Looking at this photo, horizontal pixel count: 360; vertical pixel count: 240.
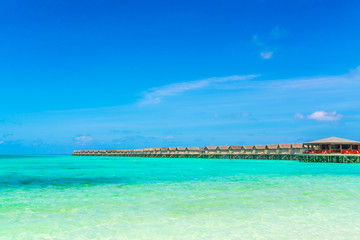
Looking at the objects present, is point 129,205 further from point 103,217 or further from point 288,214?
point 288,214

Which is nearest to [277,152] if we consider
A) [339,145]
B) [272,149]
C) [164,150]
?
[272,149]

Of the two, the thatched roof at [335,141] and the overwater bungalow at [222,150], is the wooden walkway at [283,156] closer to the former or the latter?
the overwater bungalow at [222,150]

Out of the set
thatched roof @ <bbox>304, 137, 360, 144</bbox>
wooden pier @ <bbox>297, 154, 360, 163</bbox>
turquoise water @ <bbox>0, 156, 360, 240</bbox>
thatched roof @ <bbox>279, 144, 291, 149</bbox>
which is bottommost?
turquoise water @ <bbox>0, 156, 360, 240</bbox>

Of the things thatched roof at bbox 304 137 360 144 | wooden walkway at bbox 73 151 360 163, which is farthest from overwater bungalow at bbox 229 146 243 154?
thatched roof at bbox 304 137 360 144

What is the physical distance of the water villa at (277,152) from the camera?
5188cm

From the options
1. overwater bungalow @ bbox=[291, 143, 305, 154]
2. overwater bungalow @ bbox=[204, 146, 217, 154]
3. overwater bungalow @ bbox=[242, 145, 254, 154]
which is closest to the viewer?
overwater bungalow @ bbox=[291, 143, 305, 154]

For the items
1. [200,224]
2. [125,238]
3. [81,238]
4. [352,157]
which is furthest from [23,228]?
[352,157]

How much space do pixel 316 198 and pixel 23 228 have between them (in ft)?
39.9

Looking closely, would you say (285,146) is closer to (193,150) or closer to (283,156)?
(283,156)

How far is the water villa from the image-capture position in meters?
51.9

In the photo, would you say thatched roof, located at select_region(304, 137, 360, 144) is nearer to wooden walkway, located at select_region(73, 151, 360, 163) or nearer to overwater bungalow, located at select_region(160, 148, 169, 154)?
wooden walkway, located at select_region(73, 151, 360, 163)

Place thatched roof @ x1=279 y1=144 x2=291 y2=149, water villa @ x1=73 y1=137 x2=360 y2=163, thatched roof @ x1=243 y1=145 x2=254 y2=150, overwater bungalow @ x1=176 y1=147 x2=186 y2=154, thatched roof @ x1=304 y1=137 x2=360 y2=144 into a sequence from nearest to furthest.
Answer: thatched roof @ x1=304 y1=137 x2=360 y2=144, water villa @ x1=73 y1=137 x2=360 y2=163, thatched roof @ x1=279 y1=144 x2=291 y2=149, thatched roof @ x1=243 y1=145 x2=254 y2=150, overwater bungalow @ x1=176 y1=147 x2=186 y2=154

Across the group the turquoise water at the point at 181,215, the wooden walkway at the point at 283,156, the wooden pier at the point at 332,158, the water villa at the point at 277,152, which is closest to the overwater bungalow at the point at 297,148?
the water villa at the point at 277,152

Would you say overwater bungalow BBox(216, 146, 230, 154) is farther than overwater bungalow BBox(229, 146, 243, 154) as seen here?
Yes
